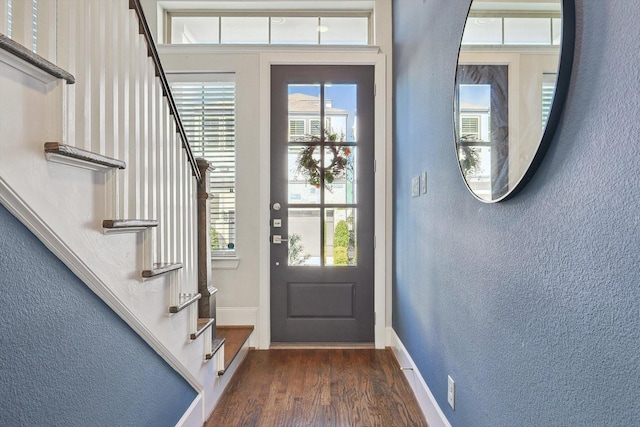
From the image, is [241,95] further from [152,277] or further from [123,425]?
[123,425]

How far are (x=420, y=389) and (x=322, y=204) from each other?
146 cm

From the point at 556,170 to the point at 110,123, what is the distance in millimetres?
1240

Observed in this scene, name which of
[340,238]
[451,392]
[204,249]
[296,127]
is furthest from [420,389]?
[296,127]

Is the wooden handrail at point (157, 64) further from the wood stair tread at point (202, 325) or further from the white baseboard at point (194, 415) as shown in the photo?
the white baseboard at point (194, 415)

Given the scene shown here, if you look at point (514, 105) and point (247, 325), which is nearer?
point (514, 105)

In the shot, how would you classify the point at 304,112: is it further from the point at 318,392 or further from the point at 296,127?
the point at 318,392

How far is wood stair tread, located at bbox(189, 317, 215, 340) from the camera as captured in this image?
5.42 feet

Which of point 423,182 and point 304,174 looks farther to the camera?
point 304,174

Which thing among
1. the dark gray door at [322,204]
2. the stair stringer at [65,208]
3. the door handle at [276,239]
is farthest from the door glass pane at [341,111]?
the stair stringer at [65,208]

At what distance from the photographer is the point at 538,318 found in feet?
2.97

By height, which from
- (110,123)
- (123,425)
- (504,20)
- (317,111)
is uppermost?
(317,111)

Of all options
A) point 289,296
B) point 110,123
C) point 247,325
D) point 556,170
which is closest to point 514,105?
point 556,170

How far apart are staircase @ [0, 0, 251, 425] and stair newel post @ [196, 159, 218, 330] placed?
11 cm

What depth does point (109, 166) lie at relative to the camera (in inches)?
42.6
